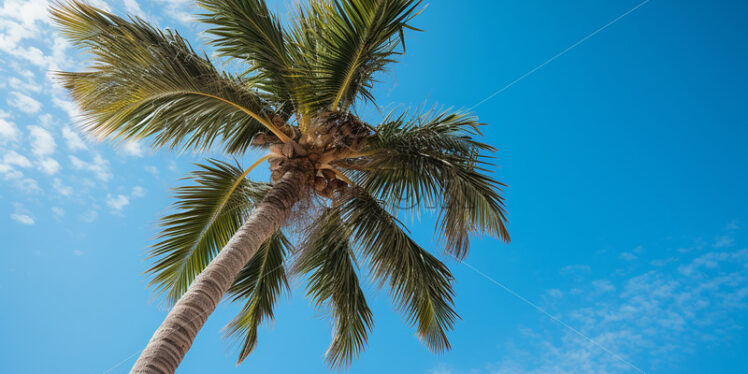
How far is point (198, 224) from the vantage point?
21.0 ft

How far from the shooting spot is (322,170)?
20.6ft

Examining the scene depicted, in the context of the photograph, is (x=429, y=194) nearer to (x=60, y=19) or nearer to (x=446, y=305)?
(x=446, y=305)

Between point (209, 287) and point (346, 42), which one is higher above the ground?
point (346, 42)

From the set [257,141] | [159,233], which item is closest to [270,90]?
[257,141]

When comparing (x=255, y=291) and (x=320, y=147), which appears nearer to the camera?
(x=320, y=147)

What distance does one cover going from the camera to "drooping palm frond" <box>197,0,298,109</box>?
550 centimetres

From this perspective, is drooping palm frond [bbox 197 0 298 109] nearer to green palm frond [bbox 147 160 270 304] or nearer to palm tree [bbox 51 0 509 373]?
palm tree [bbox 51 0 509 373]

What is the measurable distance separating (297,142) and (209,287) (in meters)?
2.35

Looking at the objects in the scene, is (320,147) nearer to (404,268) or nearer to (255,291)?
(404,268)

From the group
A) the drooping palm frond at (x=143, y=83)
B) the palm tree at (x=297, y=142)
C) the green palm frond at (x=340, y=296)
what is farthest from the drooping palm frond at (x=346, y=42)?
the green palm frond at (x=340, y=296)

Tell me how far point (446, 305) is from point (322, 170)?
2659mm

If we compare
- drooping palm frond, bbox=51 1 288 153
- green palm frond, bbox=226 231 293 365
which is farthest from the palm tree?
green palm frond, bbox=226 231 293 365

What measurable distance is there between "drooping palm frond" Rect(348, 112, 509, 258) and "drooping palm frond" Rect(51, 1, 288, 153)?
1474 mm

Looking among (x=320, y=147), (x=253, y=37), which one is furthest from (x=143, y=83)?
(x=320, y=147)
